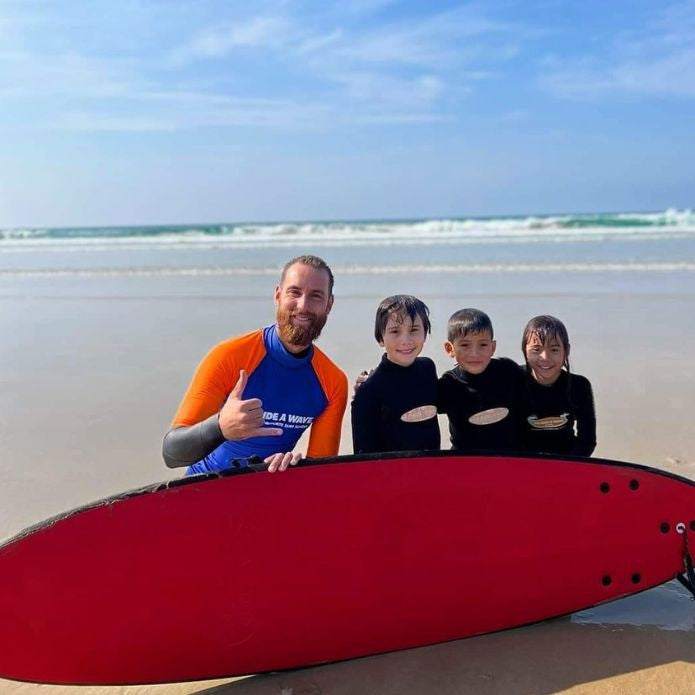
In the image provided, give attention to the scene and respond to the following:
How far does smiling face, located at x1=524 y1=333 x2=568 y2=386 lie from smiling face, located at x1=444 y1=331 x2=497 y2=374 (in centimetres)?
16

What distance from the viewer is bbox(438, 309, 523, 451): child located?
271 cm

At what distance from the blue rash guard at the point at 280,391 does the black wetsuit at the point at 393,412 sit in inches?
6.8

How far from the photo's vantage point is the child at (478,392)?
2.71m

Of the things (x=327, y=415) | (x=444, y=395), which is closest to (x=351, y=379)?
(x=444, y=395)

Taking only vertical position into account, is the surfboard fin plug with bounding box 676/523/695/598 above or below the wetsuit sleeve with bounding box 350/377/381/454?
below

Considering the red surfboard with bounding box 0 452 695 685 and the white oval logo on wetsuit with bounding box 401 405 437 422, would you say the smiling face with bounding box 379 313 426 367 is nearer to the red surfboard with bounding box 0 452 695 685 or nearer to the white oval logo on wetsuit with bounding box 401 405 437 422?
the white oval logo on wetsuit with bounding box 401 405 437 422

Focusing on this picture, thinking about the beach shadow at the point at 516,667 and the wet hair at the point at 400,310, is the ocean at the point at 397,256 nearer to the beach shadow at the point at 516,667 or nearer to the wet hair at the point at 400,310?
the wet hair at the point at 400,310

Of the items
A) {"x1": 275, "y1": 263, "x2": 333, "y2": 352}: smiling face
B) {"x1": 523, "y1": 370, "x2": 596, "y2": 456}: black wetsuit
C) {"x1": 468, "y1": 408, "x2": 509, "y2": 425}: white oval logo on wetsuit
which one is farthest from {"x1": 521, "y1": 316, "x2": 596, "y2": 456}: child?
{"x1": 275, "y1": 263, "x2": 333, "y2": 352}: smiling face

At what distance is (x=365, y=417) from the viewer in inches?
103

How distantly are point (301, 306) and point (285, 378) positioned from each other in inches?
10.2

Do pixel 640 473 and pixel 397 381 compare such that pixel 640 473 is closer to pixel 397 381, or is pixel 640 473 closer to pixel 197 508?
pixel 397 381

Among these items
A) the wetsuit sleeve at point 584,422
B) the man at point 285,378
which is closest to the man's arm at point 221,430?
the man at point 285,378

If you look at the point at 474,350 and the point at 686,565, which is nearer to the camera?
the point at 686,565

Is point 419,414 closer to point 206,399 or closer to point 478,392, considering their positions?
point 478,392
